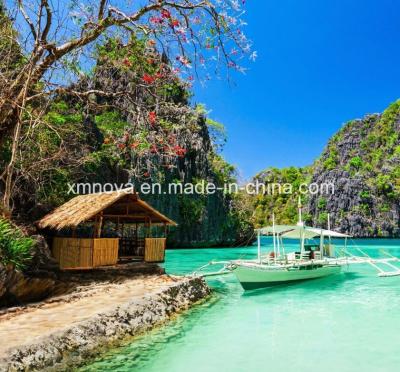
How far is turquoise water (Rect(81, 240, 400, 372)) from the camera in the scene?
662cm

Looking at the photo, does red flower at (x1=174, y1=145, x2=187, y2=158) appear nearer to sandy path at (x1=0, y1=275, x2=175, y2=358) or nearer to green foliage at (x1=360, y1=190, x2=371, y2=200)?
sandy path at (x1=0, y1=275, x2=175, y2=358)

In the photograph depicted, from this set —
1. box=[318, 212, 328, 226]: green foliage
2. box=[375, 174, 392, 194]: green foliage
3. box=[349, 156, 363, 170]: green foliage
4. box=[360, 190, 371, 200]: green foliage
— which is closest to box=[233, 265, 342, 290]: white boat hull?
box=[318, 212, 328, 226]: green foliage

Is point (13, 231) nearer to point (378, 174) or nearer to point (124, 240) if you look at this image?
point (124, 240)

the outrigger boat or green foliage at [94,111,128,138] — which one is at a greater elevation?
green foliage at [94,111,128,138]

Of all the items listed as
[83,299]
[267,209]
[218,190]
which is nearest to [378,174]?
[267,209]

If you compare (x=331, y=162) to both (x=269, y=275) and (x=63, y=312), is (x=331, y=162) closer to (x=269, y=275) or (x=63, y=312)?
(x=269, y=275)

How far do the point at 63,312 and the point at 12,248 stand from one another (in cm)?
164

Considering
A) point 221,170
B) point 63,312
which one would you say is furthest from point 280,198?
point 63,312

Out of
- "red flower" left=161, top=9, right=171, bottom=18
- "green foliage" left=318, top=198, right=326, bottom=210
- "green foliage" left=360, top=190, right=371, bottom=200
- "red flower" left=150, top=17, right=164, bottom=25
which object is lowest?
"red flower" left=150, top=17, right=164, bottom=25

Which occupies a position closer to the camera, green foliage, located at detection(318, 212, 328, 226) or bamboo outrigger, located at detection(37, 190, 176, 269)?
bamboo outrigger, located at detection(37, 190, 176, 269)

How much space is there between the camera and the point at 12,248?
8.02 m

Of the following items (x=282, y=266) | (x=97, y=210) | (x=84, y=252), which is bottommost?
(x=282, y=266)

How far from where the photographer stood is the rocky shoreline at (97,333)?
5.41 m

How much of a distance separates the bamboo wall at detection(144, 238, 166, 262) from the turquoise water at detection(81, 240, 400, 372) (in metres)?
2.30
